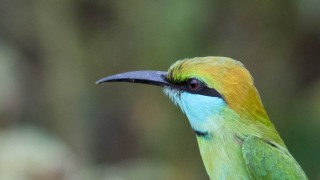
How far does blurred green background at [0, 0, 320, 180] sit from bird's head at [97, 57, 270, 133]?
2.00 meters

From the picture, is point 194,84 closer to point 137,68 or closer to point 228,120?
point 228,120

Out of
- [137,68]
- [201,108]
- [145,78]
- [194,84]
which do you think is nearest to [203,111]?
[201,108]

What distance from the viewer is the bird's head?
12.0 ft

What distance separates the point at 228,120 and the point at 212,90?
0.46 ft

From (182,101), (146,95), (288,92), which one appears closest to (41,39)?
(146,95)

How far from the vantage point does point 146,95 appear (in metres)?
7.49

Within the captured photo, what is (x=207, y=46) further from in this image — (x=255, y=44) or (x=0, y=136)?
(x=0, y=136)

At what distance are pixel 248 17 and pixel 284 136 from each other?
1.06 metres

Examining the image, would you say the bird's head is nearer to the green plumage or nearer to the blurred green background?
the green plumage

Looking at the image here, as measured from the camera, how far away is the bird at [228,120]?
366 centimetres

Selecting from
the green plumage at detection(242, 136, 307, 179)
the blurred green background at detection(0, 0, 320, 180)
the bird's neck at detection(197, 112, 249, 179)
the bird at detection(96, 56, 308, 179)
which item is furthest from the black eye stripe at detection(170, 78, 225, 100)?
the blurred green background at detection(0, 0, 320, 180)

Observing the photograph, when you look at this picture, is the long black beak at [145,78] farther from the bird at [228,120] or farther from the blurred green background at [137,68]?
the blurred green background at [137,68]

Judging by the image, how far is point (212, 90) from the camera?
3.67 m

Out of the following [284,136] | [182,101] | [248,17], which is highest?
[248,17]
